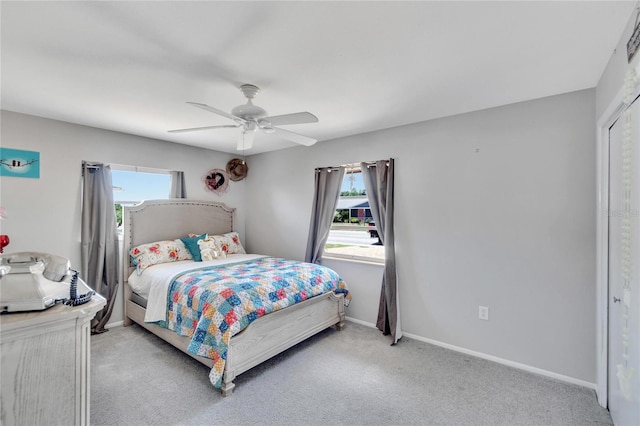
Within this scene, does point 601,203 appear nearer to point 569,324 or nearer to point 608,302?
point 608,302

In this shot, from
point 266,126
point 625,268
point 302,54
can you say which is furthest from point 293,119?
point 625,268

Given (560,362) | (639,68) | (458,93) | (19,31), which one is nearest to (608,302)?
(560,362)

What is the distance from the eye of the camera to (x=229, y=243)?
4.29 m

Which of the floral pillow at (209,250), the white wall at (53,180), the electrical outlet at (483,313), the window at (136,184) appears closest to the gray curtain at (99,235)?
the white wall at (53,180)

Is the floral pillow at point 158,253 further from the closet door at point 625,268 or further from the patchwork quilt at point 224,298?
the closet door at point 625,268

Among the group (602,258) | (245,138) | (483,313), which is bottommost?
(483,313)

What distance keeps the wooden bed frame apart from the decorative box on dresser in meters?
1.21

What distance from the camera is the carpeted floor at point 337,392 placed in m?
1.99

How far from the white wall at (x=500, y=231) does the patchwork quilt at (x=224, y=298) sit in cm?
102

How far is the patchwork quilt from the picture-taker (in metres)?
2.27

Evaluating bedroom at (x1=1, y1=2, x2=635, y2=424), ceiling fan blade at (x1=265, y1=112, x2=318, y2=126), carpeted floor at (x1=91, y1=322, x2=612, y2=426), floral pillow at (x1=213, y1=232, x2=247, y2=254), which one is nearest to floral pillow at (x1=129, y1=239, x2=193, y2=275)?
floral pillow at (x1=213, y1=232, x2=247, y2=254)

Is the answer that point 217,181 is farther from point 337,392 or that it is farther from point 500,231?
point 500,231

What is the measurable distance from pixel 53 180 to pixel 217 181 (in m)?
1.89

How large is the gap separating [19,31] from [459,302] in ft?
12.2
